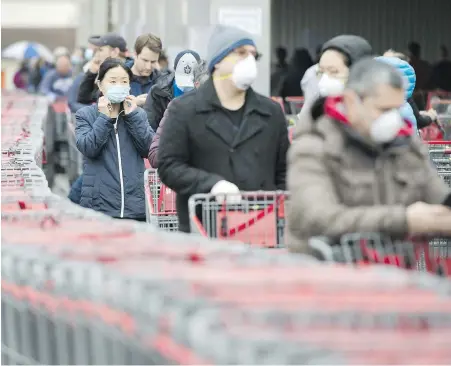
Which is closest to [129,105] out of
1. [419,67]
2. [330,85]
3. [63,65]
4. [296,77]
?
[330,85]

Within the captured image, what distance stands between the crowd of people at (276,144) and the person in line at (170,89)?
0.4 inches

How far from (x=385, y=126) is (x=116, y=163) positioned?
5.27m

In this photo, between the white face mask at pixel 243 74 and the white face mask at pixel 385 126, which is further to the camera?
the white face mask at pixel 243 74

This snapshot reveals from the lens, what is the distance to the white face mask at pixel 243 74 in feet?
26.6

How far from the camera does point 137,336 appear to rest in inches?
181

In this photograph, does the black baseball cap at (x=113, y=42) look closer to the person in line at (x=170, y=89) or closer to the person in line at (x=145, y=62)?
the person in line at (x=145, y=62)

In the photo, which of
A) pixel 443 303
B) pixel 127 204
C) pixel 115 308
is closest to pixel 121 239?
pixel 115 308

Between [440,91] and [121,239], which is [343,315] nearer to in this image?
[121,239]

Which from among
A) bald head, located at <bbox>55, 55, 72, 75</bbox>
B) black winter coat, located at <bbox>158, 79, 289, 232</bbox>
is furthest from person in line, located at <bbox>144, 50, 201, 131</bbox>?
bald head, located at <bbox>55, 55, 72, 75</bbox>

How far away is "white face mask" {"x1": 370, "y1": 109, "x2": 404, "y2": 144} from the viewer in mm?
6312

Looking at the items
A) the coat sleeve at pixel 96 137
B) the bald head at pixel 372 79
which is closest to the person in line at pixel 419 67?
the coat sleeve at pixel 96 137

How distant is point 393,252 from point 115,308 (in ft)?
6.67

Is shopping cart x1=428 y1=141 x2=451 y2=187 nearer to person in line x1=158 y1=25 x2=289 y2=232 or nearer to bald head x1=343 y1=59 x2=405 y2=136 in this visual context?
person in line x1=158 y1=25 x2=289 y2=232

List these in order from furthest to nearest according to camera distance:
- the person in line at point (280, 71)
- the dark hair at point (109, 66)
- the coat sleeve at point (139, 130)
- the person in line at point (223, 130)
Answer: the person in line at point (280, 71) → the dark hair at point (109, 66) → the coat sleeve at point (139, 130) → the person in line at point (223, 130)
